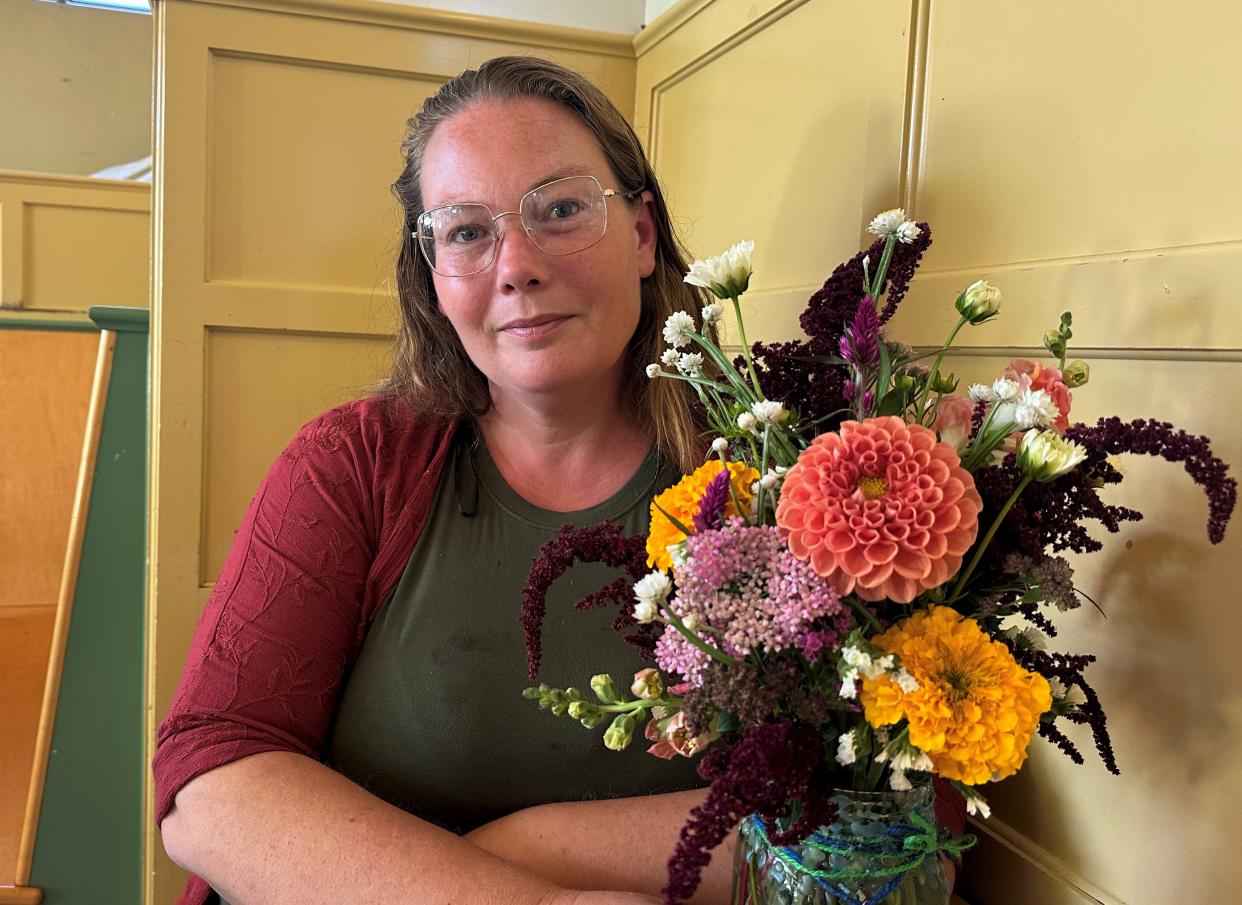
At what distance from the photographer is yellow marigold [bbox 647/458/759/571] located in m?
0.64

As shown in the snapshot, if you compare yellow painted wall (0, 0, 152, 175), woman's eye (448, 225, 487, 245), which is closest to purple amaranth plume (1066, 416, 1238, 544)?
woman's eye (448, 225, 487, 245)

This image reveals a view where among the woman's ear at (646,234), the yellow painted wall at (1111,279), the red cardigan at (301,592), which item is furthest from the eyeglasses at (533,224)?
the yellow painted wall at (1111,279)

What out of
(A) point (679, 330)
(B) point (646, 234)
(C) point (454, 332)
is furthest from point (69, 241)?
(A) point (679, 330)

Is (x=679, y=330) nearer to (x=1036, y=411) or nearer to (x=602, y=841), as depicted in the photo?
(x=1036, y=411)

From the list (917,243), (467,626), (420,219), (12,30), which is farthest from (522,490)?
(12,30)

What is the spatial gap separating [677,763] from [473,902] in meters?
0.29

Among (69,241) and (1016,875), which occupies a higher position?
(69,241)

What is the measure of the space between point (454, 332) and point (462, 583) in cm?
38

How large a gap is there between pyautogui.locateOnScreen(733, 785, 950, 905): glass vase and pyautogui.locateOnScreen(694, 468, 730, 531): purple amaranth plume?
0.20m

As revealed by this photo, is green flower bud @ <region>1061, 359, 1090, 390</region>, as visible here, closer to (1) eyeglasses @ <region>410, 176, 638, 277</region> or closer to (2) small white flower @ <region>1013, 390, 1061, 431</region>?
(2) small white flower @ <region>1013, 390, 1061, 431</region>

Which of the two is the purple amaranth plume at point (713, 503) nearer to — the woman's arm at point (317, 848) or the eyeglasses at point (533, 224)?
the woman's arm at point (317, 848)

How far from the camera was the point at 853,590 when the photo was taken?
584mm

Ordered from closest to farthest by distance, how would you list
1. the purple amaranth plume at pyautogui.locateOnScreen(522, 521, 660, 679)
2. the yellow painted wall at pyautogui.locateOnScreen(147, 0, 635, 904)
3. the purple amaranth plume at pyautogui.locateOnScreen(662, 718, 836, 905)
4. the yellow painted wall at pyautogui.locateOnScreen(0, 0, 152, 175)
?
the purple amaranth plume at pyautogui.locateOnScreen(662, 718, 836, 905), the purple amaranth plume at pyautogui.locateOnScreen(522, 521, 660, 679), the yellow painted wall at pyautogui.locateOnScreen(147, 0, 635, 904), the yellow painted wall at pyautogui.locateOnScreen(0, 0, 152, 175)

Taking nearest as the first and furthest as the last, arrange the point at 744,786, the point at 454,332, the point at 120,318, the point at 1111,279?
the point at 744,786
the point at 1111,279
the point at 454,332
the point at 120,318
